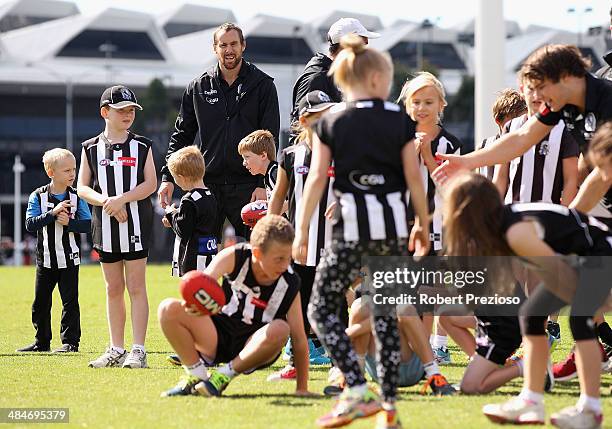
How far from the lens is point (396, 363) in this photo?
206 inches

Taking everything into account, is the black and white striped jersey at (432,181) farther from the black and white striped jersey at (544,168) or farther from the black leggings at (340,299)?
the black leggings at (340,299)

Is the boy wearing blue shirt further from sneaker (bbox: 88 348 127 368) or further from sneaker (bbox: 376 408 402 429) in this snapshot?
sneaker (bbox: 376 408 402 429)

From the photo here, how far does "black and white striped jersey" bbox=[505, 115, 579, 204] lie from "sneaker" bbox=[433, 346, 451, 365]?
4.18ft

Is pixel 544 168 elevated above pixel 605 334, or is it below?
above

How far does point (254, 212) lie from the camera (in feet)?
26.4

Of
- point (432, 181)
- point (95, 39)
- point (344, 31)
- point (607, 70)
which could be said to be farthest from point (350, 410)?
point (95, 39)

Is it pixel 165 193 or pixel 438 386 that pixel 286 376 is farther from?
pixel 165 193

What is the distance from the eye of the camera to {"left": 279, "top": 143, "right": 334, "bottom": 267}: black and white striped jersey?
277 inches

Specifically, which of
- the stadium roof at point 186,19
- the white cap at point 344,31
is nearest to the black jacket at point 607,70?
the white cap at point 344,31

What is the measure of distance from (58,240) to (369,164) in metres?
5.17

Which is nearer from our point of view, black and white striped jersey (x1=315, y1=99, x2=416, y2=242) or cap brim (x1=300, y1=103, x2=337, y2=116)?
black and white striped jersey (x1=315, y1=99, x2=416, y2=242)

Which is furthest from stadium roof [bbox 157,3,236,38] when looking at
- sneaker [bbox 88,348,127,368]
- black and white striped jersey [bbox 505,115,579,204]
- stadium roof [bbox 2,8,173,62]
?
black and white striped jersey [bbox 505,115,579,204]

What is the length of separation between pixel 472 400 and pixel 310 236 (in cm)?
159

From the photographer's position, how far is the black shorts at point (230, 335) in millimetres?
6496
